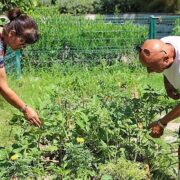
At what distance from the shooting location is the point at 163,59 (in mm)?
2766

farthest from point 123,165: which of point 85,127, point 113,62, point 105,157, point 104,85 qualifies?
point 113,62

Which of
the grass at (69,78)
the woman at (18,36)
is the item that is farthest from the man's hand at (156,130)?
the grass at (69,78)

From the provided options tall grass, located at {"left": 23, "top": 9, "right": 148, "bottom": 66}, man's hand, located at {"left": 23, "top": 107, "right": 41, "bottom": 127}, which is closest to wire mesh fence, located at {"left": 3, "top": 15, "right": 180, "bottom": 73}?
tall grass, located at {"left": 23, "top": 9, "right": 148, "bottom": 66}

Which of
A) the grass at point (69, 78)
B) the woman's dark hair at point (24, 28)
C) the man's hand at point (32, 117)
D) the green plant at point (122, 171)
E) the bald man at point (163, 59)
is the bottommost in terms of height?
the grass at point (69, 78)

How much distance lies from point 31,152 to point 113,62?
16.3ft

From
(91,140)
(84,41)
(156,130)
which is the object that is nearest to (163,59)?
(156,130)

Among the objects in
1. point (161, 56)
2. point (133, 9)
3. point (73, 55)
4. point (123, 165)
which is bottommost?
point (133, 9)

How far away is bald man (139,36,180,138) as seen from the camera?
274 cm

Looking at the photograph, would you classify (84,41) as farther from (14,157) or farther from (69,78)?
(14,157)

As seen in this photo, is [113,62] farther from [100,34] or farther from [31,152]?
[31,152]

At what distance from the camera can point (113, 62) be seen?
7.85 meters

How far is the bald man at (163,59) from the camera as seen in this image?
274 cm

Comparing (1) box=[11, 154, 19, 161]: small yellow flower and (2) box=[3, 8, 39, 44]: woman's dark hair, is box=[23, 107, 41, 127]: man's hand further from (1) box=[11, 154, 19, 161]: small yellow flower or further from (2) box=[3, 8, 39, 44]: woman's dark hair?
(2) box=[3, 8, 39, 44]: woman's dark hair

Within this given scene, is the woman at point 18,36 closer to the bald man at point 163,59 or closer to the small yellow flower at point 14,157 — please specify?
the small yellow flower at point 14,157
